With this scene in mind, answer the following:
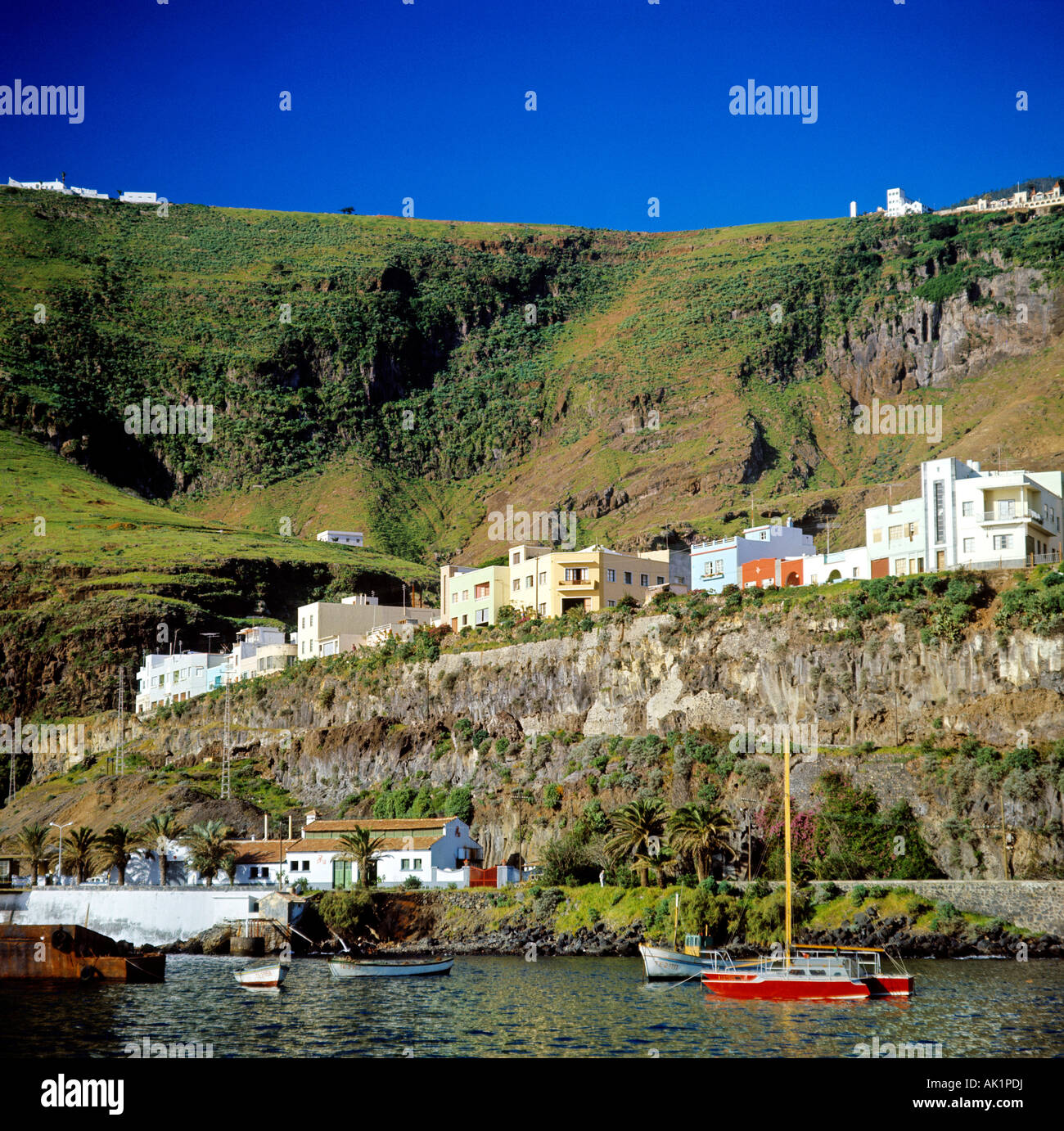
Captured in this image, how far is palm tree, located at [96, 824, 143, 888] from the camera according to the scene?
332ft

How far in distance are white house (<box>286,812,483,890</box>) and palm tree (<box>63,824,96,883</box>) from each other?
61.4 feet

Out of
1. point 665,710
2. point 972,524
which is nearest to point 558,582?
point 665,710

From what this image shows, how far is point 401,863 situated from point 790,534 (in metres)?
52.3

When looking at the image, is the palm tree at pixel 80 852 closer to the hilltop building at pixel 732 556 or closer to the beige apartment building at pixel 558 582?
the beige apartment building at pixel 558 582

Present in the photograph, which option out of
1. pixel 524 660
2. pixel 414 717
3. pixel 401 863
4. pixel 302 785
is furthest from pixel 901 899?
pixel 302 785

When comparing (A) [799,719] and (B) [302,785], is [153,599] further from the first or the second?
(A) [799,719]

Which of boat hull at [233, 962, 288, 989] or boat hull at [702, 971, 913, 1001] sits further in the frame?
boat hull at [233, 962, 288, 989]

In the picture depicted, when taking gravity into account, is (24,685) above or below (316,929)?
above

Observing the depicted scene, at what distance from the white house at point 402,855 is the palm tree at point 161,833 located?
35.5 feet

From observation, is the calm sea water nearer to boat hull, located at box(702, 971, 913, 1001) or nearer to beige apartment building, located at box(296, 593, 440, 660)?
boat hull, located at box(702, 971, 913, 1001)

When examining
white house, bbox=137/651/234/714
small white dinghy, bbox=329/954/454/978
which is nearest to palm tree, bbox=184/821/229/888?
small white dinghy, bbox=329/954/454/978

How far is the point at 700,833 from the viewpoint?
77188 millimetres
